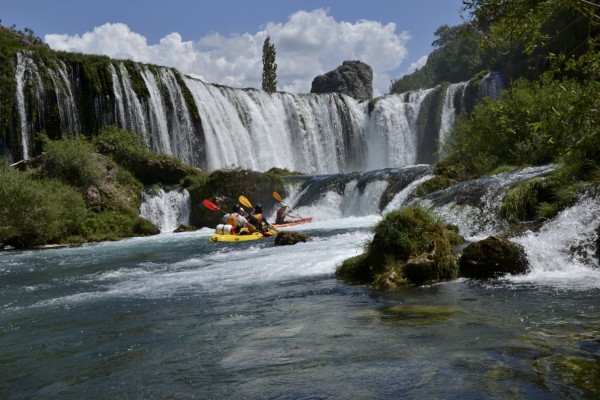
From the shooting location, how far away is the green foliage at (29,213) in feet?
61.8

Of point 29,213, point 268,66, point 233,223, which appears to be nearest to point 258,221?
point 233,223

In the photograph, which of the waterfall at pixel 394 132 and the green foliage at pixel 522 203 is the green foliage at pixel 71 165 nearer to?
the green foliage at pixel 522 203

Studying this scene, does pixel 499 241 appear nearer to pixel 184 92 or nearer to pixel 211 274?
pixel 211 274

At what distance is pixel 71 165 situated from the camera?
24.5m

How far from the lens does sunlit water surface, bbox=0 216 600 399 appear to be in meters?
4.08

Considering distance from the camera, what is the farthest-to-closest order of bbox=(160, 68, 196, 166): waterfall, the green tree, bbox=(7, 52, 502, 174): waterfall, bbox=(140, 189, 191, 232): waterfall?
the green tree → bbox=(160, 68, 196, 166): waterfall → bbox=(7, 52, 502, 174): waterfall → bbox=(140, 189, 191, 232): waterfall

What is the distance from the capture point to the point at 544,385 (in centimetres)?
371

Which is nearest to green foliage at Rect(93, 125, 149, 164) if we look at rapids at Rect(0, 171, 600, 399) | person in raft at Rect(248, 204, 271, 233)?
person in raft at Rect(248, 204, 271, 233)

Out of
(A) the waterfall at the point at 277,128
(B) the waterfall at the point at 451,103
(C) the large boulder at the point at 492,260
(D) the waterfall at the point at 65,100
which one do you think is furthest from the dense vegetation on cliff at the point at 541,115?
(D) the waterfall at the point at 65,100

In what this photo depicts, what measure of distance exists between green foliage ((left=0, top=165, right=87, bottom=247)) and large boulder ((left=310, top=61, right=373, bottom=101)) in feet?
204

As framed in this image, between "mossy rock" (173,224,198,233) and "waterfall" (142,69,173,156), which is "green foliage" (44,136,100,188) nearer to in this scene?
"mossy rock" (173,224,198,233)

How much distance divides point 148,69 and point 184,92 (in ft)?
7.80

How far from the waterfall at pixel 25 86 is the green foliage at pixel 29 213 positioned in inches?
314

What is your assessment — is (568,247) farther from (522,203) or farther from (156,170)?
(156,170)
